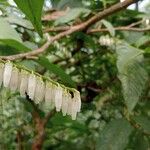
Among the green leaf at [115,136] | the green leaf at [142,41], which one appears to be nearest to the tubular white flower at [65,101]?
the green leaf at [115,136]

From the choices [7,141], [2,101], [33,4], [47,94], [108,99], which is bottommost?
[7,141]

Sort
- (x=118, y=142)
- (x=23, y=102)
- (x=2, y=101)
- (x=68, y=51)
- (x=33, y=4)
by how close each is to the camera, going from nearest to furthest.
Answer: (x=33, y=4), (x=2, y=101), (x=118, y=142), (x=23, y=102), (x=68, y=51)

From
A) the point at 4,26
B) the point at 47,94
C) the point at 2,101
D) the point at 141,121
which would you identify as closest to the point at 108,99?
the point at 141,121

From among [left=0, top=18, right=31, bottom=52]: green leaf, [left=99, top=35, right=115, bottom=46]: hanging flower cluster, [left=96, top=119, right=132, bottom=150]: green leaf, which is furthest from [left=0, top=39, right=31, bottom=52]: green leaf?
[left=99, top=35, right=115, bottom=46]: hanging flower cluster

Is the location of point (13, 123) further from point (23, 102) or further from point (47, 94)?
point (47, 94)

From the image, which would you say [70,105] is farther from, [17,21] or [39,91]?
[17,21]

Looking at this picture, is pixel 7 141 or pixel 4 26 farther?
pixel 7 141
